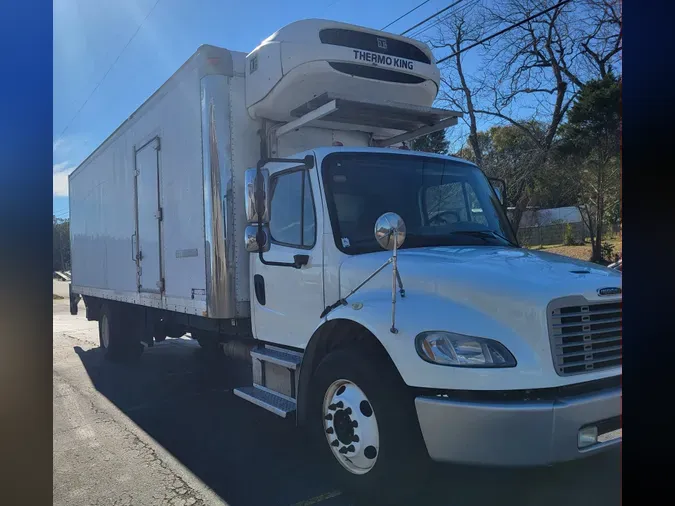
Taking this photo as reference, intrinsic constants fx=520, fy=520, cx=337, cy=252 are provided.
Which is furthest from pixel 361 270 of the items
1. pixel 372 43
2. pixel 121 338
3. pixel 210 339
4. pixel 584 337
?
pixel 121 338

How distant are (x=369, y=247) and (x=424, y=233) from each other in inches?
17.9

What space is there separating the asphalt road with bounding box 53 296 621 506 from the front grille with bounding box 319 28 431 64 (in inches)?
142

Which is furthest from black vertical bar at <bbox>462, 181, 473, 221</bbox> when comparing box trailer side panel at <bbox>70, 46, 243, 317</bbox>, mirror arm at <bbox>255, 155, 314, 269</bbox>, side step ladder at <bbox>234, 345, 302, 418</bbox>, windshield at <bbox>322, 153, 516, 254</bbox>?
box trailer side panel at <bbox>70, 46, 243, 317</bbox>

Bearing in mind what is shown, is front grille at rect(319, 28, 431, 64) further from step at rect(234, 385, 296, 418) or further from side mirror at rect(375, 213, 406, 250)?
step at rect(234, 385, 296, 418)

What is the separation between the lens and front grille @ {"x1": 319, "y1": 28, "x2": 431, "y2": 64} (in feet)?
15.2

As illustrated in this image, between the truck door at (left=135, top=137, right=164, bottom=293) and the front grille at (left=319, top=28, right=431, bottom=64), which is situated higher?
the front grille at (left=319, top=28, right=431, bottom=64)

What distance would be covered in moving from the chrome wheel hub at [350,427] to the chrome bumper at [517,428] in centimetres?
48

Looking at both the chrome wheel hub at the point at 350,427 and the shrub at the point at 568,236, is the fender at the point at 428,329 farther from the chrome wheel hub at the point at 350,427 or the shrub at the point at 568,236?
the shrub at the point at 568,236

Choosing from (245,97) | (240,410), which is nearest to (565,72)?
(245,97)

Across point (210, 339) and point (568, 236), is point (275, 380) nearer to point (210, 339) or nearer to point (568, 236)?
point (210, 339)

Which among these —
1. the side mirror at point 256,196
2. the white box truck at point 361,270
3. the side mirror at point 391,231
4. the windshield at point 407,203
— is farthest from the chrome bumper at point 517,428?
the side mirror at point 256,196

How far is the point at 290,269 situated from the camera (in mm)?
4363

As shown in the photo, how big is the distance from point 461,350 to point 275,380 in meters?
2.19

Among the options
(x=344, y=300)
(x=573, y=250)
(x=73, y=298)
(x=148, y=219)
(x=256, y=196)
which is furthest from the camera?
(x=73, y=298)
